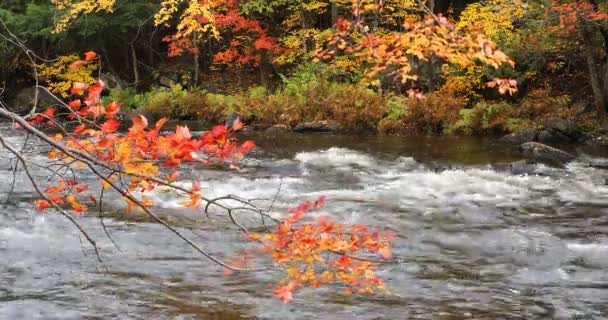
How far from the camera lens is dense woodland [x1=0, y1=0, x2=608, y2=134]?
Result: 1648 centimetres

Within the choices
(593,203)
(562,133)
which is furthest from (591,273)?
(562,133)

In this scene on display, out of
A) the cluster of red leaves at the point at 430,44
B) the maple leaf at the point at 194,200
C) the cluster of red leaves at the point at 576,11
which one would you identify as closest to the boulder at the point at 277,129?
the cluster of red leaves at the point at 576,11

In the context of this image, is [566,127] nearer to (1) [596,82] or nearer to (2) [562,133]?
(2) [562,133]

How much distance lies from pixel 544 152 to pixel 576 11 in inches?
115

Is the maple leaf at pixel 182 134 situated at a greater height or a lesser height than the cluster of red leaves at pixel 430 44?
lesser

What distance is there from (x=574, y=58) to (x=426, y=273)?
14373mm

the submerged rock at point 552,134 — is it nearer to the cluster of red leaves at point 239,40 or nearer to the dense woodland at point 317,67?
the dense woodland at point 317,67

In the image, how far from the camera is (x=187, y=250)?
733 centimetres

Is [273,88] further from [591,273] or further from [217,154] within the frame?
[217,154]

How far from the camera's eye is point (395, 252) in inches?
289

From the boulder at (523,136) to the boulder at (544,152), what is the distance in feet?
4.10

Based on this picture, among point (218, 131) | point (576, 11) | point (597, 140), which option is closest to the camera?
point (218, 131)

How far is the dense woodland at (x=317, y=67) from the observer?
54.1 ft

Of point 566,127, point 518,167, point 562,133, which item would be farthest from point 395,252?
point 566,127
